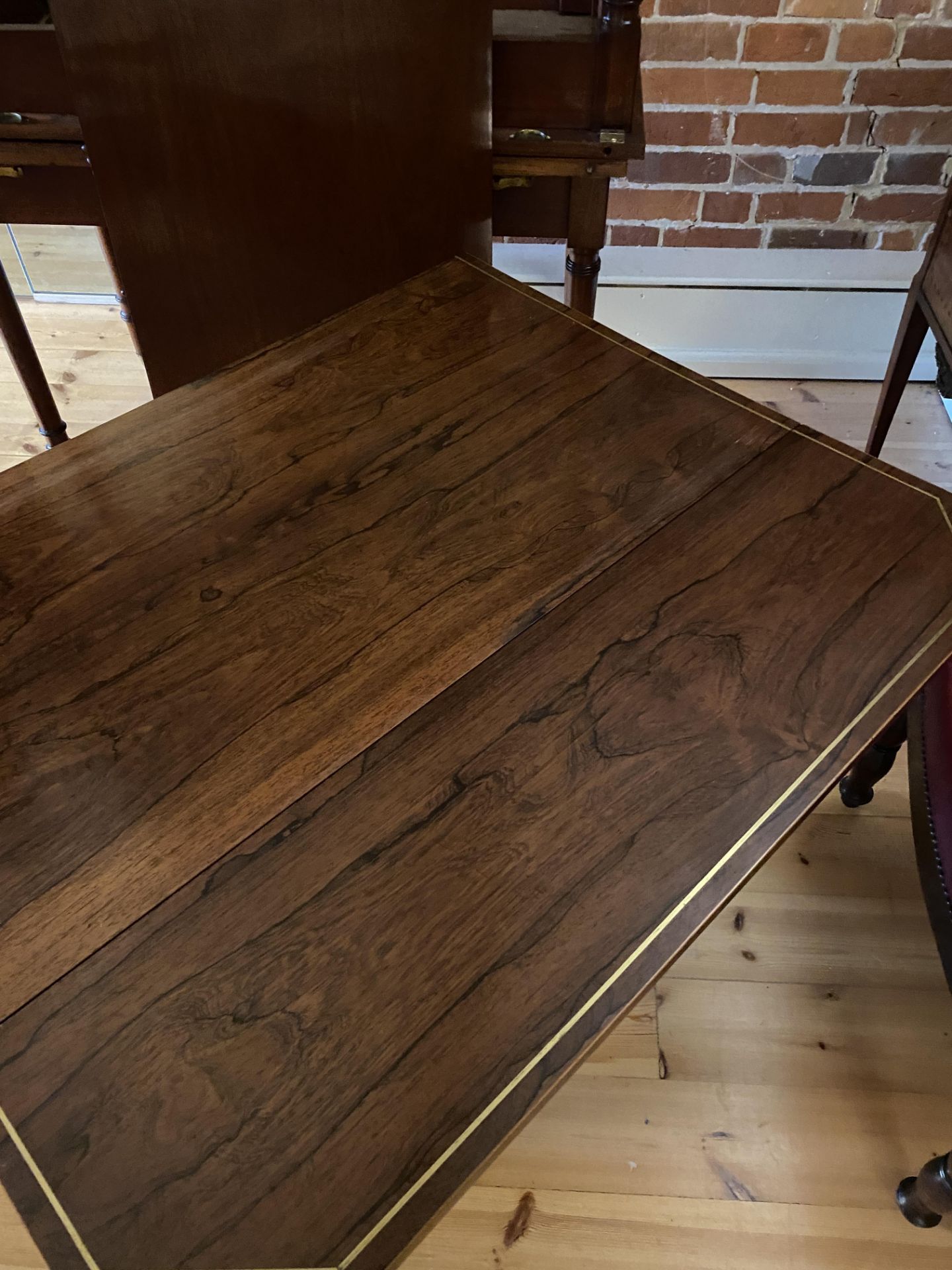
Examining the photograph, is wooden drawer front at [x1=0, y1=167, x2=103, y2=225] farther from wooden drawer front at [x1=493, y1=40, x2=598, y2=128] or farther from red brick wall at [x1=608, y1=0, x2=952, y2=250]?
red brick wall at [x1=608, y1=0, x2=952, y2=250]

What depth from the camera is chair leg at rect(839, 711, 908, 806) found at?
137 centimetres

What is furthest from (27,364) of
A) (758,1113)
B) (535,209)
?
(758,1113)

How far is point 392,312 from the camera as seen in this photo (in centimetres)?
128

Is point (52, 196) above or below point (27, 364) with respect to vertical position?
above

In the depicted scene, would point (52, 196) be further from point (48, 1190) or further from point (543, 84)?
point (48, 1190)

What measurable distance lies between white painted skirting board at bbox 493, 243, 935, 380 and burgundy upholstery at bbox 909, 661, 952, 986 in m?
1.21

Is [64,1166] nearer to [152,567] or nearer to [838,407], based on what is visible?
[152,567]

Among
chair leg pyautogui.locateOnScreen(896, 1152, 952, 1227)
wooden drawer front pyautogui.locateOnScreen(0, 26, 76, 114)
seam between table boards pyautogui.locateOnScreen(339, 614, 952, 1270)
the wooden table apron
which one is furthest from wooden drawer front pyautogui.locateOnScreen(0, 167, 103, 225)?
chair leg pyautogui.locateOnScreen(896, 1152, 952, 1227)

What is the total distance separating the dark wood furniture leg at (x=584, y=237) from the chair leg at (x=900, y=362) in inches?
22.6

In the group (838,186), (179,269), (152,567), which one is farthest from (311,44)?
(838,186)

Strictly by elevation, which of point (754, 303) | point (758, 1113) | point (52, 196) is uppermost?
point (52, 196)

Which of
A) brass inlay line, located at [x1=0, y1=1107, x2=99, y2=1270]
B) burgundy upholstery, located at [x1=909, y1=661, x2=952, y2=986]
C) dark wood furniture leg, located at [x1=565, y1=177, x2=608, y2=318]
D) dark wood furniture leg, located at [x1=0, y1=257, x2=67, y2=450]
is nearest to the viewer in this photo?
brass inlay line, located at [x1=0, y1=1107, x2=99, y2=1270]

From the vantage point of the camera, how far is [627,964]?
0.71m

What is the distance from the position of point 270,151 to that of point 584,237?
0.46 meters
